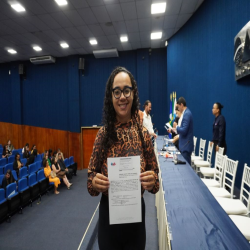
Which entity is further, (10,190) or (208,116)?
(208,116)

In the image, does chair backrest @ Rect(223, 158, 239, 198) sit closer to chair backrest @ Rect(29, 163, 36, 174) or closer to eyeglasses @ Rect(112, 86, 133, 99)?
eyeglasses @ Rect(112, 86, 133, 99)

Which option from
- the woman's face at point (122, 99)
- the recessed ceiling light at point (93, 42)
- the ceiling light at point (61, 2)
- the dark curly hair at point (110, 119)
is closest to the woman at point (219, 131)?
the dark curly hair at point (110, 119)

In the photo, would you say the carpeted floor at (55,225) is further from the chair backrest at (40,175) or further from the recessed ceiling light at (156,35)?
the recessed ceiling light at (156,35)

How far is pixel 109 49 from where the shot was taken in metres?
7.08

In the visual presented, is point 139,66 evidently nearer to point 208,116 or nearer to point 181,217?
point 208,116

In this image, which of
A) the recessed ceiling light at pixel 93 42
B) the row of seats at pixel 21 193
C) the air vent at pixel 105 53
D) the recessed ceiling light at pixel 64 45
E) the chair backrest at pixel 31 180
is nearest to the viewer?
the row of seats at pixel 21 193

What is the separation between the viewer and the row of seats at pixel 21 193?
11.1 feet

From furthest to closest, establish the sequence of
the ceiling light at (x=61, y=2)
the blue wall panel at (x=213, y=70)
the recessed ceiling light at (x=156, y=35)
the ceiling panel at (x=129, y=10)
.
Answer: the recessed ceiling light at (x=156, y=35), the ceiling panel at (x=129, y=10), the ceiling light at (x=61, y=2), the blue wall panel at (x=213, y=70)

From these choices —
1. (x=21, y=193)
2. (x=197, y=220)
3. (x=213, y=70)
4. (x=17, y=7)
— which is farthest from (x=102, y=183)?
(x=17, y=7)

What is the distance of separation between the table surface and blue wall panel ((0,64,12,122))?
31.3 ft

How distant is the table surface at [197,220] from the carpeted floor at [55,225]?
128 centimetres

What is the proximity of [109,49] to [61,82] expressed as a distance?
2.79 metres

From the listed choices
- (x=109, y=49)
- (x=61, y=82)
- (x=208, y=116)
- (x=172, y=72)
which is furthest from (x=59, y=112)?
(x=208, y=116)

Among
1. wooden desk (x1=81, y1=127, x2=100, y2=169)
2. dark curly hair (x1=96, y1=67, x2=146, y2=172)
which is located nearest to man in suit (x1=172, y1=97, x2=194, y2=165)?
dark curly hair (x1=96, y1=67, x2=146, y2=172)
